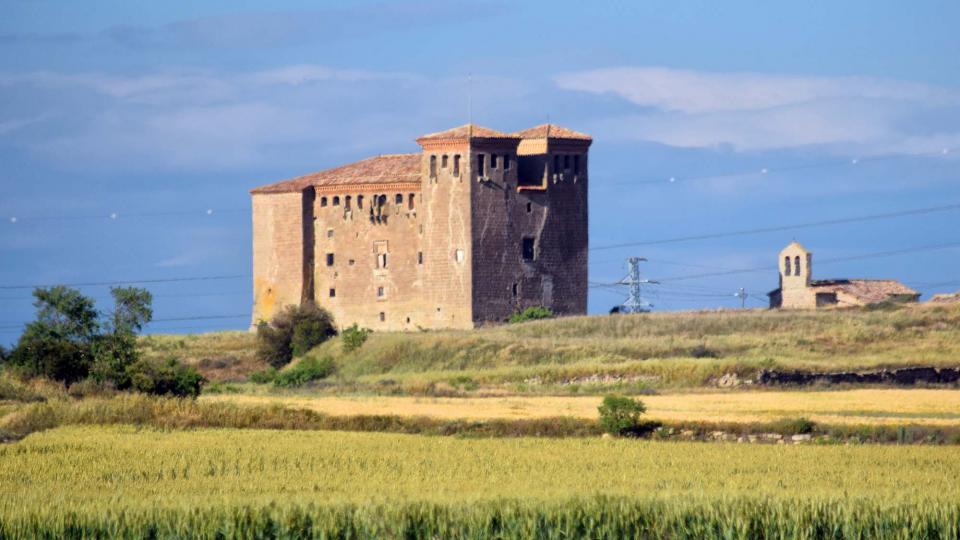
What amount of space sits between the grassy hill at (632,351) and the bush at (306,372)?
0.51m

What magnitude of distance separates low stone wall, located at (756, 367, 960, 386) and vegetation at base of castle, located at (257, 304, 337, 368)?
73.8 feet

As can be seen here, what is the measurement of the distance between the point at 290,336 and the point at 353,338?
4.17 meters

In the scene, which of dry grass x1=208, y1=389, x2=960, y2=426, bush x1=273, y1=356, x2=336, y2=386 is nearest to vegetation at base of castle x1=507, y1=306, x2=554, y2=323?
bush x1=273, y1=356, x2=336, y2=386

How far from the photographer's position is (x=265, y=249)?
76.4 m

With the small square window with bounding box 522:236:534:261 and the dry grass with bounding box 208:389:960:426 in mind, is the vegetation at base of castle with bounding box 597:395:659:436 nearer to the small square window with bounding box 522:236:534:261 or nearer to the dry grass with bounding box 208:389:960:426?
the dry grass with bounding box 208:389:960:426

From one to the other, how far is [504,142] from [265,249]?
1177cm

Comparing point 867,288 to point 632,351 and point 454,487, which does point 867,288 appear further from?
point 454,487

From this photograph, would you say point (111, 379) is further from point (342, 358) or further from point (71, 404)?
point (342, 358)

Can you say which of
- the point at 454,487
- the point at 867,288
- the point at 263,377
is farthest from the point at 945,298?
the point at 454,487

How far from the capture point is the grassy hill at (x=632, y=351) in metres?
53.6

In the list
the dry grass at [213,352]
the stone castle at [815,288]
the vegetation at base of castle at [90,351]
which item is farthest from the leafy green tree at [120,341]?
the stone castle at [815,288]

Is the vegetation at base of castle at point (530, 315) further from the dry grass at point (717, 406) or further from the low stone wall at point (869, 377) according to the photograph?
the dry grass at point (717, 406)

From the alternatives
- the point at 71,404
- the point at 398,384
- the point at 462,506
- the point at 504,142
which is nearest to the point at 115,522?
the point at 462,506

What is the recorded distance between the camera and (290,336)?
6975 centimetres
